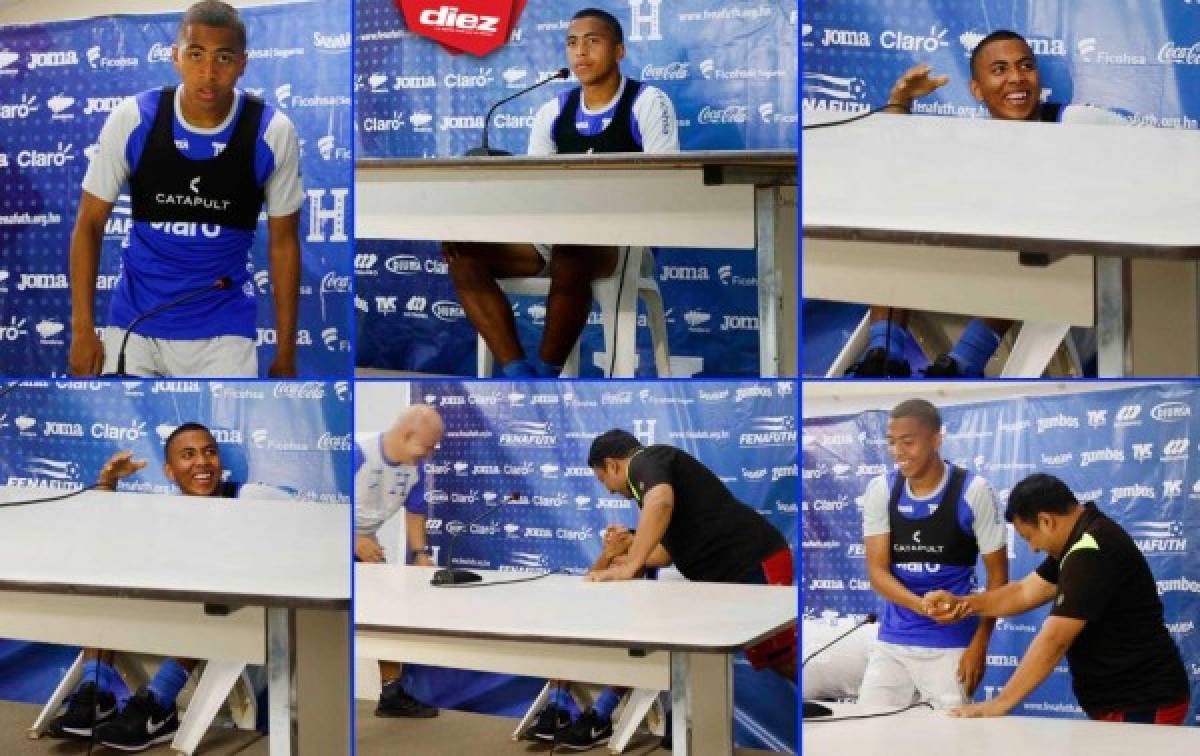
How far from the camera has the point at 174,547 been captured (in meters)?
3.59

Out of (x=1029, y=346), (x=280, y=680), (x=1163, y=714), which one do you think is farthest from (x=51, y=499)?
(x=1163, y=714)

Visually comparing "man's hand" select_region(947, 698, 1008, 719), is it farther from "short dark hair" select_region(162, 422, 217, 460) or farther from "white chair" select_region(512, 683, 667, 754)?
"short dark hair" select_region(162, 422, 217, 460)

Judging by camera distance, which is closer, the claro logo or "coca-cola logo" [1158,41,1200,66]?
"coca-cola logo" [1158,41,1200,66]

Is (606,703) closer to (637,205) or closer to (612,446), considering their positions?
(612,446)

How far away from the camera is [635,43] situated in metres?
3.42

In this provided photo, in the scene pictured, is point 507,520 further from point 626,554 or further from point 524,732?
point 524,732

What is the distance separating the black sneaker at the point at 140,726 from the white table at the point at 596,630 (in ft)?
1.92

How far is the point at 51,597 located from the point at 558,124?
5.39 feet

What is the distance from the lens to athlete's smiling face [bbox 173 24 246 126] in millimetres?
3545

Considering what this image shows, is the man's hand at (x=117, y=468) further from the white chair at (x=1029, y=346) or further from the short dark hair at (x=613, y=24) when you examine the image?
the white chair at (x=1029, y=346)

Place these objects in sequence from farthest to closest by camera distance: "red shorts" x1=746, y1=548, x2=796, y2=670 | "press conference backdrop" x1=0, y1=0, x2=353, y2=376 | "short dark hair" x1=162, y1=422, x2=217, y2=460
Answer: "short dark hair" x1=162, y1=422, x2=217, y2=460 < "press conference backdrop" x1=0, y1=0, x2=353, y2=376 < "red shorts" x1=746, y1=548, x2=796, y2=670

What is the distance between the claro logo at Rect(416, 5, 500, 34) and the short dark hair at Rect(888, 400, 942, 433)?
129 centimetres

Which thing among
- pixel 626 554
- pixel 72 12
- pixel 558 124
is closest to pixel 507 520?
pixel 626 554

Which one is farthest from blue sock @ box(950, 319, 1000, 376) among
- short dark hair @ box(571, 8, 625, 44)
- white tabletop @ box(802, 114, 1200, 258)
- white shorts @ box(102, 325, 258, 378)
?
white shorts @ box(102, 325, 258, 378)
